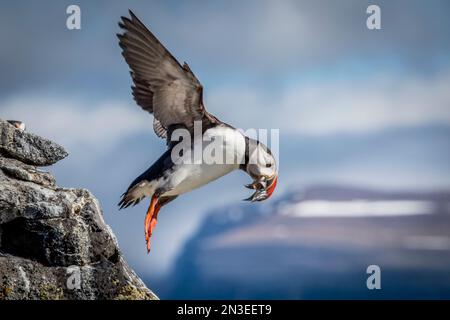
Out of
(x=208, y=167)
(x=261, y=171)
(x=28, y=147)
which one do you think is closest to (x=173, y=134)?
(x=208, y=167)

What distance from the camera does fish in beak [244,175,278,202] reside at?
1373 cm

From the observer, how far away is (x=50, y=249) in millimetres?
12117

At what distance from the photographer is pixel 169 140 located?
13.7m

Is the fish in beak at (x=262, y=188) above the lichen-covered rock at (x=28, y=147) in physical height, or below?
below

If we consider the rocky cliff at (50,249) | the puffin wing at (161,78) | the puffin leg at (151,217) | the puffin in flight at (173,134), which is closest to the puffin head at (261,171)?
the puffin in flight at (173,134)

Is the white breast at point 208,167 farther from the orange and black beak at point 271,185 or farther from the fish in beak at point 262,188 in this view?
the orange and black beak at point 271,185

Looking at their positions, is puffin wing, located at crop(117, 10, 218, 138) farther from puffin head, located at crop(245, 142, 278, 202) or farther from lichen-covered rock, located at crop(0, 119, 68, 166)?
lichen-covered rock, located at crop(0, 119, 68, 166)

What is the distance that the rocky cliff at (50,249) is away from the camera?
1195 cm

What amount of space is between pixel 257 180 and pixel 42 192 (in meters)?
3.31

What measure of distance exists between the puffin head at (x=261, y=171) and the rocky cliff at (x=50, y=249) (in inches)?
95.1

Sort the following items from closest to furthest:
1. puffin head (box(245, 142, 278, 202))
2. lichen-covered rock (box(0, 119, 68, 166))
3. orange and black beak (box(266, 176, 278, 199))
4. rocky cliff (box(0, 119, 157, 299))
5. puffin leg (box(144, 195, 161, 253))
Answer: rocky cliff (box(0, 119, 157, 299))
lichen-covered rock (box(0, 119, 68, 166))
puffin leg (box(144, 195, 161, 253))
puffin head (box(245, 142, 278, 202))
orange and black beak (box(266, 176, 278, 199))
